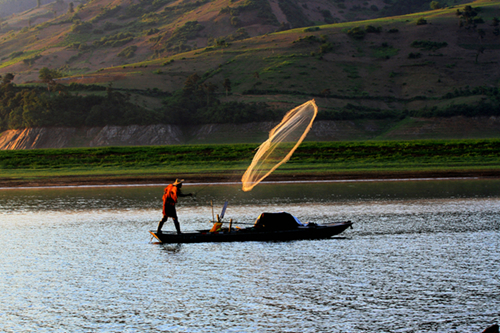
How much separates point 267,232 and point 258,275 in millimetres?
5201

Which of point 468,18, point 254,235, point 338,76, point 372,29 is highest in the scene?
point 254,235

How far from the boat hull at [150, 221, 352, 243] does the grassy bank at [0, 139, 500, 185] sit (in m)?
23.5

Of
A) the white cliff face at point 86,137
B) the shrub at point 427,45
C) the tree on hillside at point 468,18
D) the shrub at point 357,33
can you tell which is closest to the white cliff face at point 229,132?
the white cliff face at point 86,137

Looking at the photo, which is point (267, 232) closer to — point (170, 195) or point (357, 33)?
point (170, 195)

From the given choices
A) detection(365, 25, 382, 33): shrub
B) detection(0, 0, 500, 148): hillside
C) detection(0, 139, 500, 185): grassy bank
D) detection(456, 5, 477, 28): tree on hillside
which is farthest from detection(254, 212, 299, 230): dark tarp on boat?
detection(456, 5, 477, 28): tree on hillside

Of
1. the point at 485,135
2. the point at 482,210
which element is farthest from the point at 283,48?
the point at 482,210

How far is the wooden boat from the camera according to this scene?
20344 millimetres

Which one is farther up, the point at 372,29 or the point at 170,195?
the point at 170,195

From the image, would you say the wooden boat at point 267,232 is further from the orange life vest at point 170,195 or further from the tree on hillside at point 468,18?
the tree on hillside at point 468,18

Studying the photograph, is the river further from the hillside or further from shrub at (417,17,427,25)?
shrub at (417,17,427,25)

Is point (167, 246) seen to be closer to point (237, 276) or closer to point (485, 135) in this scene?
point (237, 276)

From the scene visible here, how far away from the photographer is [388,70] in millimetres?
153500

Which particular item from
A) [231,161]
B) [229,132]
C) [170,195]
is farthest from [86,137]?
[170,195]

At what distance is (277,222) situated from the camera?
20.6m
